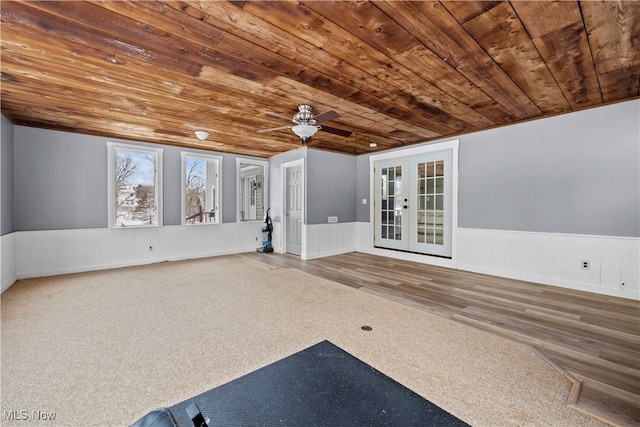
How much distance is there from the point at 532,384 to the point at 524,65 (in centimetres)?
264

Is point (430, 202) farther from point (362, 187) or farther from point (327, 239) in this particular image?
point (327, 239)

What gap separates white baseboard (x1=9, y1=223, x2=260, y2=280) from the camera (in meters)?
4.47

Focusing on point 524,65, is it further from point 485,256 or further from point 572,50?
point 485,256

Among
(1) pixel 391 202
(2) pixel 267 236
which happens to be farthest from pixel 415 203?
(2) pixel 267 236

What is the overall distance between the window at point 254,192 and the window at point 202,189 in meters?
0.89

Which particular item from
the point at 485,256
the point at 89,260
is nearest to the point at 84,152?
the point at 89,260

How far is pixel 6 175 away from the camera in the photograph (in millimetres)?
3949

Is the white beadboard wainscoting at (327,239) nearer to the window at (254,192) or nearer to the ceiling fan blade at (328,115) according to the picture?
the window at (254,192)

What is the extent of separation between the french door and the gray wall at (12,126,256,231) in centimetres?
527

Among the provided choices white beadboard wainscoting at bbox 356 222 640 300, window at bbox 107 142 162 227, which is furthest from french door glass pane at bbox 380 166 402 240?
window at bbox 107 142 162 227

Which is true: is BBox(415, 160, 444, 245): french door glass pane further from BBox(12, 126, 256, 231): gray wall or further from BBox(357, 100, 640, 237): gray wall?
BBox(12, 126, 256, 231): gray wall

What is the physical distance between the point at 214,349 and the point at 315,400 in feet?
3.54

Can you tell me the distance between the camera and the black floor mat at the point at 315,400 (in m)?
1.49

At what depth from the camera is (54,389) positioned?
69.8 inches
